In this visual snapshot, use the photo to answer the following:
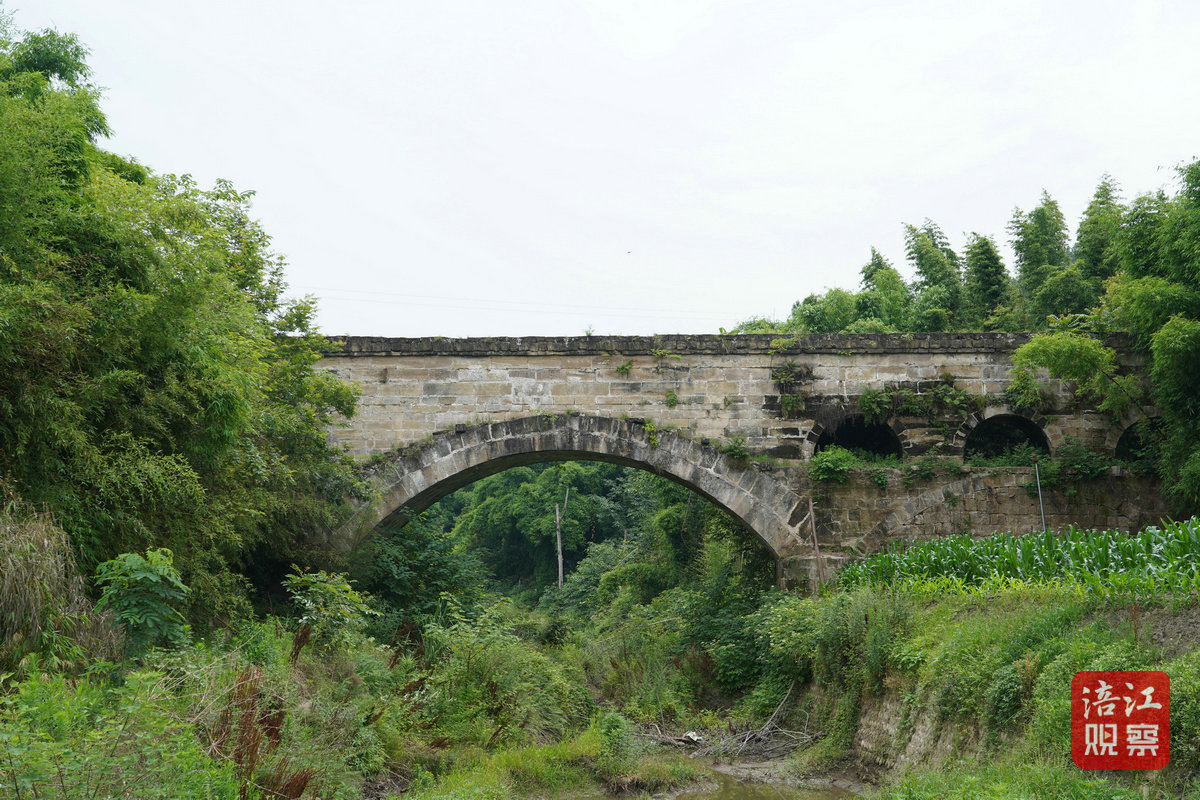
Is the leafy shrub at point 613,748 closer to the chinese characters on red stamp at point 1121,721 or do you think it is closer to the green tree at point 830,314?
the chinese characters on red stamp at point 1121,721

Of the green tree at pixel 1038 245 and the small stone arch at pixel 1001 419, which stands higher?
the green tree at pixel 1038 245

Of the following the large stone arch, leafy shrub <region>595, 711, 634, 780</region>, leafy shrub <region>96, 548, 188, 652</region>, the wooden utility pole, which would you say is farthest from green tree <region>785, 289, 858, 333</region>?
leafy shrub <region>96, 548, 188, 652</region>

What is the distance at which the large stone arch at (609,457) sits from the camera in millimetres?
12633

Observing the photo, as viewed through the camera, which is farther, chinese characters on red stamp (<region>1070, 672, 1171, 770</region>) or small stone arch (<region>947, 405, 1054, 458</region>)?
small stone arch (<region>947, 405, 1054, 458</region>)

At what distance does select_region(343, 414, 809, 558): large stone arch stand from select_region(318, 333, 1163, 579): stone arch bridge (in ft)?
0.07

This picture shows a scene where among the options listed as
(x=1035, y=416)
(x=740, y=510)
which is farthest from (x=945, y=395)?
(x=740, y=510)

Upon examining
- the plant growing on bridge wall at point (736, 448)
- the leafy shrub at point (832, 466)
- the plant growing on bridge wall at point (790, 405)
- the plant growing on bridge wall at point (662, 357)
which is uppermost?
the plant growing on bridge wall at point (662, 357)

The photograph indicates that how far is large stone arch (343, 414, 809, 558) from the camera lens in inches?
497

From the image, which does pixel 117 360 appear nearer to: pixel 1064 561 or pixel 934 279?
pixel 1064 561

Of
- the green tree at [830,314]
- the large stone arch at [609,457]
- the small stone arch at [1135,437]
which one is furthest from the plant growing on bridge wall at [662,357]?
the green tree at [830,314]

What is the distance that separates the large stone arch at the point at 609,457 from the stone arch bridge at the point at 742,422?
2 centimetres

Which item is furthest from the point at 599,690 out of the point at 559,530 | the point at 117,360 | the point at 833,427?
the point at 559,530

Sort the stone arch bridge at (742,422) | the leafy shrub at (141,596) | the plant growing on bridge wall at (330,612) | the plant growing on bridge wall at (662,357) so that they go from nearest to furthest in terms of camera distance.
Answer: the leafy shrub at (141,596) < the plant growing on bridge wall at (330,612) < the stone arch bridge at (742,422) < the plant growing on bridge wall at (662,357)

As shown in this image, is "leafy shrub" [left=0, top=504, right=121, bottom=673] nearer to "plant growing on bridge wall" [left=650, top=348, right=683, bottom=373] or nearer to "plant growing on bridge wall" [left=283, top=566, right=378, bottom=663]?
"plant growing on bridge wall" [left=283, top=566, right=378, bottom=663]
